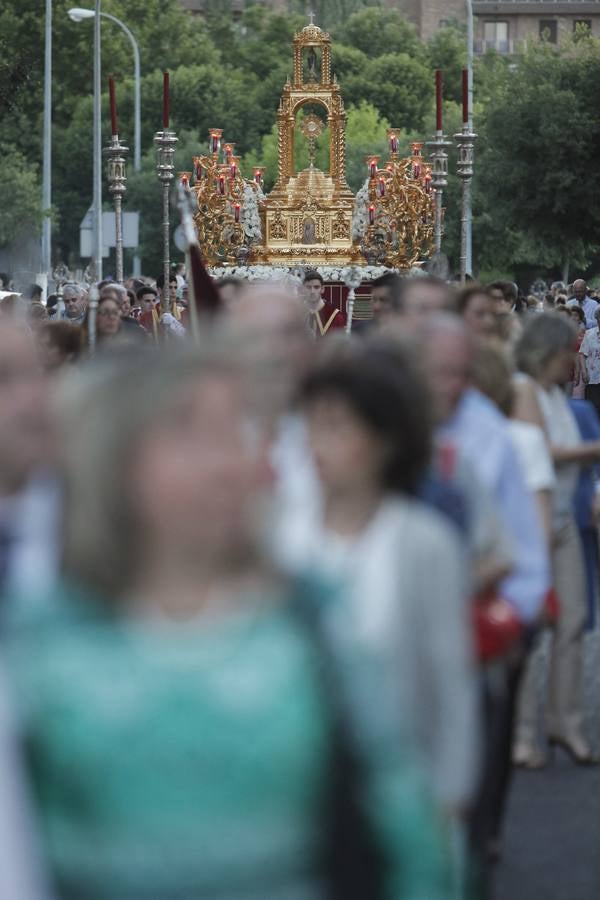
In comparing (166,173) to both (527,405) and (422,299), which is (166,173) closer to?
(527,405)

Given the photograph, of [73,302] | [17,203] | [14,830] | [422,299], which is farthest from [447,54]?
[14,830]

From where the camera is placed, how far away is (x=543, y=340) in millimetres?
7664

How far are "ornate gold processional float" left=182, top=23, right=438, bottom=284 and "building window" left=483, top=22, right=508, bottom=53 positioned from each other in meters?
92.5

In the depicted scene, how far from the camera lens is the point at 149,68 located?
8975 cm

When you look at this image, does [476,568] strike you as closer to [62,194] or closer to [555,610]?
[555,610]

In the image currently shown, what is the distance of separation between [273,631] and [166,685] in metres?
0.13

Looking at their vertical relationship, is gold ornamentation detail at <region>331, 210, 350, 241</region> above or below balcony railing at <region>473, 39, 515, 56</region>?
Result: below

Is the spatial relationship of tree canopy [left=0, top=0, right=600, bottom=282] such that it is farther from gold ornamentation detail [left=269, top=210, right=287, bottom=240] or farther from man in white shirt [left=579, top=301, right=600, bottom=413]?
man in white shirt [left=579, top=301, right=600, bottom=413]

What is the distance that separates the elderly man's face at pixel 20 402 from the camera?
3.74 meters

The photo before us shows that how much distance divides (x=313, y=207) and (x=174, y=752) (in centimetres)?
2858

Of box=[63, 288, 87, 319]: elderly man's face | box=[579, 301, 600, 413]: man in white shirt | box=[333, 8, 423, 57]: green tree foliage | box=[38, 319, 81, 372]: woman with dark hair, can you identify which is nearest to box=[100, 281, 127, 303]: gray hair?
box=[38, 319, 81, 372]: woman with dark hair

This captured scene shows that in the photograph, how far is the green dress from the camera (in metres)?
2.50

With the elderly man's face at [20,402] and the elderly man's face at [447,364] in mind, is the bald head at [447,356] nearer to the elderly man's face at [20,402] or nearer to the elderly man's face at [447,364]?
the elderly man's face at [447,364]

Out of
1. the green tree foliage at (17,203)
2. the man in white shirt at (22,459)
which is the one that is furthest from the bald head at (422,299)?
the green tree foliage at (17,203)
